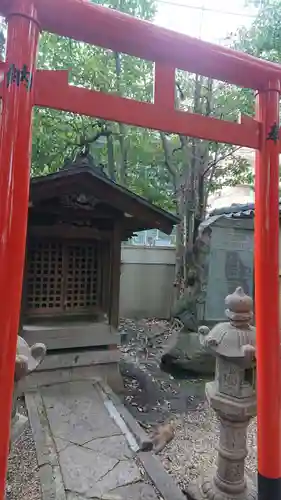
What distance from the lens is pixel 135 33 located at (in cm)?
201

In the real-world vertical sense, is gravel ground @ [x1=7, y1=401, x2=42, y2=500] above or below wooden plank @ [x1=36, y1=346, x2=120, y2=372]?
below

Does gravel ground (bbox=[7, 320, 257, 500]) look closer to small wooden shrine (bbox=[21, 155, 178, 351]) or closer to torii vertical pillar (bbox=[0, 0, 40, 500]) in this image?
small wooden shrine (bbox=[21, 155, 178, 351])

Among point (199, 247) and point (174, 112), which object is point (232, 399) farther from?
point (199, 247)

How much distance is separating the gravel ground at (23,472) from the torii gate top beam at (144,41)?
10.6 feet

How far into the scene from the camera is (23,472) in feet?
10.8

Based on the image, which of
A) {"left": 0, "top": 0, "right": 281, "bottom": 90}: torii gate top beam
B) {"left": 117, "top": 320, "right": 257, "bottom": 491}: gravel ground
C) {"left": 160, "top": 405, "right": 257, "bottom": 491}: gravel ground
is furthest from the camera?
{"left": 117, "top": 320, "right": 257, "bottom": 491}: gravel ground

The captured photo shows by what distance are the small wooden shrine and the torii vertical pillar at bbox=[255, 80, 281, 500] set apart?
279 cm

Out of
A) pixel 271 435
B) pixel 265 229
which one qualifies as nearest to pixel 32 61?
pixel 265 229

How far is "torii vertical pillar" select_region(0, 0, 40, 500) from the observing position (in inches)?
65.5

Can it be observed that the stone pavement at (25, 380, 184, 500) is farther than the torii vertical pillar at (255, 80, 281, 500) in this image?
Yes

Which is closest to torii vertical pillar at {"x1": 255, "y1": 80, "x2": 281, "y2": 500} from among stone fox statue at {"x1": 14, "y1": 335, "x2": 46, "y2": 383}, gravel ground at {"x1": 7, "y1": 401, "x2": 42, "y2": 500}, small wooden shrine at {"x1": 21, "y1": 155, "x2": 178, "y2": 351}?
Result: stone fox statue at {"x1": 14, "y1": 335, "x2": 46, "y2": 383}

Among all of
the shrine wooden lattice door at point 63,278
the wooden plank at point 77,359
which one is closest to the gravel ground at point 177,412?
the wooden plank at point 77,359

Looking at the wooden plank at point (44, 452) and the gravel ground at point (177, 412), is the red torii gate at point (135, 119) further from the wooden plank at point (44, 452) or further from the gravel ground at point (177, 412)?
the gravel ground at point (177, 412)

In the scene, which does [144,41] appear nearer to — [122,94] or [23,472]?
[23,472]
